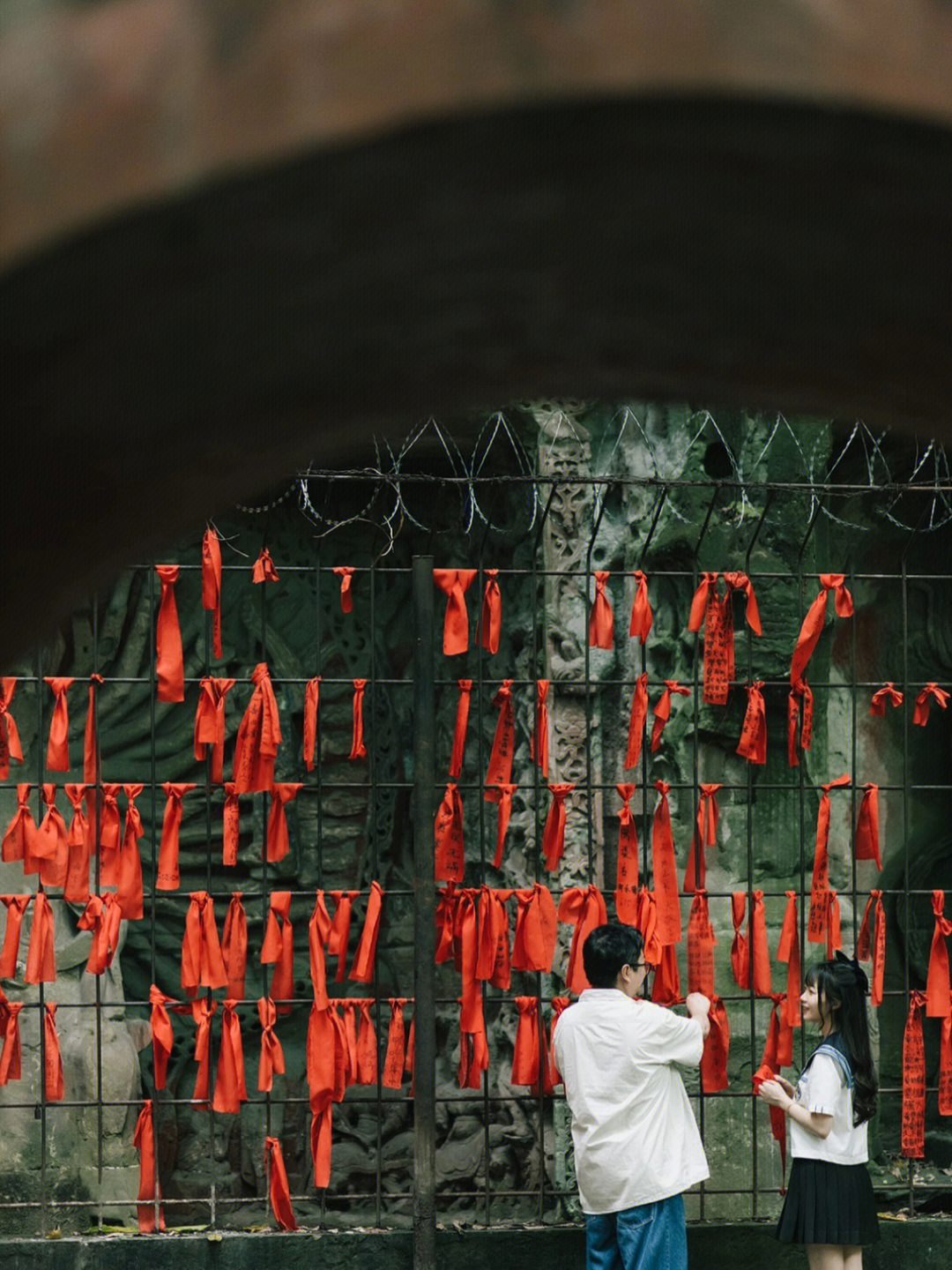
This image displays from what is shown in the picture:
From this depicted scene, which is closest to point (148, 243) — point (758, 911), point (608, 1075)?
point (608, 1075)

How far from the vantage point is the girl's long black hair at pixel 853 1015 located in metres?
4.31

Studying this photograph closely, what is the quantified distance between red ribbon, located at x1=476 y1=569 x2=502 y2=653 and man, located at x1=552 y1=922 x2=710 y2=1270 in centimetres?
90

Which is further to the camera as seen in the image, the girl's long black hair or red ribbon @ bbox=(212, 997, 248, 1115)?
red ribbon @ bbox=(212, 997, 248, 1115)

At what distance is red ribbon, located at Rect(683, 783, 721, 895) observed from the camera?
4648 mm

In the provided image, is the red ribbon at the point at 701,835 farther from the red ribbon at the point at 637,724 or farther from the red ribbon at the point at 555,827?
the red ribbon at the point at 555,827

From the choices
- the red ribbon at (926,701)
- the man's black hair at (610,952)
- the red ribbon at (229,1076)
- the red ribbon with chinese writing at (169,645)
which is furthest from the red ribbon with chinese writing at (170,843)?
the red ribbon at (926,701)

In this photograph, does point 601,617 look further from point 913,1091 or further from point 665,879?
point 913,1091

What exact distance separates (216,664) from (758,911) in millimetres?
2038

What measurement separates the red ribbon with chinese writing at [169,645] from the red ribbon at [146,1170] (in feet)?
3.84

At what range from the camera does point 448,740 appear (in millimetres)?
5531

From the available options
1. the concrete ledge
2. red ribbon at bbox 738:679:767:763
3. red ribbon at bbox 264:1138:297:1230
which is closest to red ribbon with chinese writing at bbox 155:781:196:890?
red ribbon at bbox 264:1138:297:1230

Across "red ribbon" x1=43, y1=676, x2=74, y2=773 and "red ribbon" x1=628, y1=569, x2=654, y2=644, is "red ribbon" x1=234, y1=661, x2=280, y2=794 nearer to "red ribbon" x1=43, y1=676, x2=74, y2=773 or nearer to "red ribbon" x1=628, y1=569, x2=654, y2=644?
"red ribbon" x1=43, y1=676, x2=74, y2=773

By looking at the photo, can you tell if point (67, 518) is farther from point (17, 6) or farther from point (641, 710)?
point (641, 710)

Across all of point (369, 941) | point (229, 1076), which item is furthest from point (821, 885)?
point (229, 1076)
